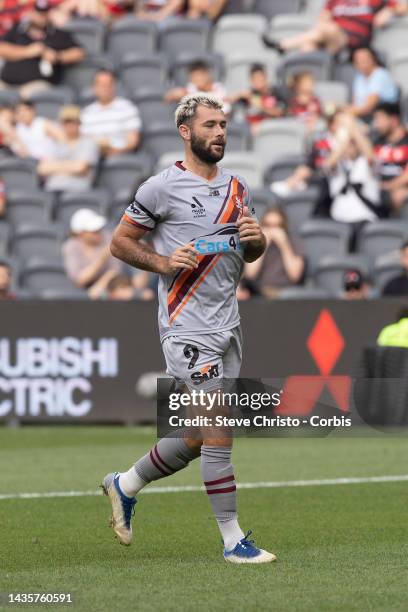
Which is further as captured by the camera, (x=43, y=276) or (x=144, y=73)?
(x=144, y=73)

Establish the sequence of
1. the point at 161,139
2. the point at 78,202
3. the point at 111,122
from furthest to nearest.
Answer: the point at 161,139, the point at 111,122, the point at 78,202

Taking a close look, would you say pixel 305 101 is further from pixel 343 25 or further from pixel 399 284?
pixel 399 284

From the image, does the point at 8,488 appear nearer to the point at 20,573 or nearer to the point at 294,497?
the point at 294,497

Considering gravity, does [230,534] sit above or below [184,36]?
below

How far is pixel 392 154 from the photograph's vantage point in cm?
1852

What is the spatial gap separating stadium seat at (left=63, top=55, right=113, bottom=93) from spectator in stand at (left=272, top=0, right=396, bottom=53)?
8.06 ft

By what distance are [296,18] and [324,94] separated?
1.56 metres

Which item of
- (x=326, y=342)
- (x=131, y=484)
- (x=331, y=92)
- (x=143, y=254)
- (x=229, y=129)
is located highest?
(x=331, y=92)


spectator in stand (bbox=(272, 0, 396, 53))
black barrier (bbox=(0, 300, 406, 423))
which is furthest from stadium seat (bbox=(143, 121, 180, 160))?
black barrier (bbox=(0, 300, 406, 423))

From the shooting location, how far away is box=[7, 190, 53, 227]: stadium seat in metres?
18.7

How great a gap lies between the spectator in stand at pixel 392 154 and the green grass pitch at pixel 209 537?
203 inches

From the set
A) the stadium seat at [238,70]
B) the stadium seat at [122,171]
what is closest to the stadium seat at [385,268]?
the stadium seat at [122,171]

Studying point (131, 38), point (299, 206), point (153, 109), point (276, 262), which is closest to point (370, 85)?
point (299, 206)

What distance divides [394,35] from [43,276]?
21.7 feet
